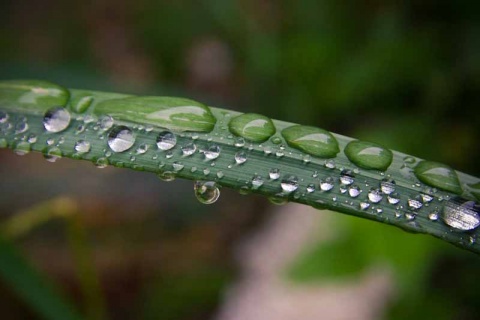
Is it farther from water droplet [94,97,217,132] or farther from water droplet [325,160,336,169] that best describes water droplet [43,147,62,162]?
water droplet [325,160,336,169]

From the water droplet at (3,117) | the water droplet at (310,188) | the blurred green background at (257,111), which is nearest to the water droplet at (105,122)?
the water droplet at (3,117)

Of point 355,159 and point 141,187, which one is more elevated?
point 355,159

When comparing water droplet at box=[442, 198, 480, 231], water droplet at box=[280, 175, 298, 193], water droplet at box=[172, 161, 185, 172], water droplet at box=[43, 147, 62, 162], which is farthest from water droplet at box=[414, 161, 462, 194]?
water droplet at box=[43, 147, 62, 162]

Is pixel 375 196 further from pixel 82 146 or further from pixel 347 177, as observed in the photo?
pixel 82 146

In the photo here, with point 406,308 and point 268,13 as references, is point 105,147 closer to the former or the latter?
point 406,308

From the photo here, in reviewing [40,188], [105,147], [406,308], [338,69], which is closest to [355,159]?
[105,147]

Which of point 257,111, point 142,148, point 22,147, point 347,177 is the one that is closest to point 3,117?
point 22,147
